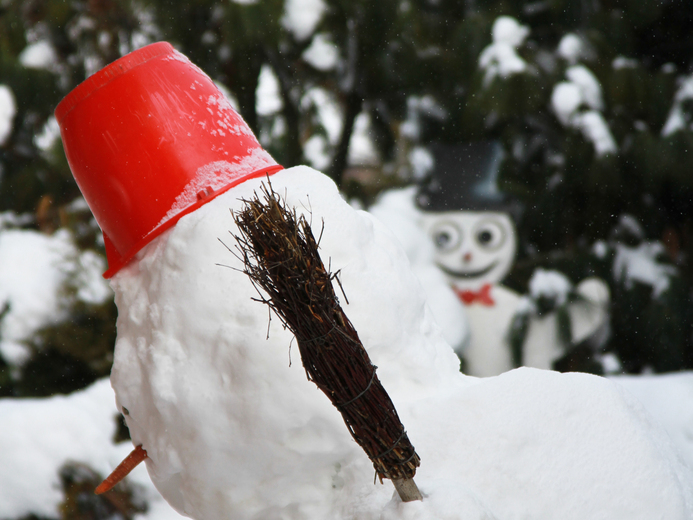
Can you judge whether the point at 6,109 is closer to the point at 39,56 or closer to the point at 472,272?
the point at 39,56

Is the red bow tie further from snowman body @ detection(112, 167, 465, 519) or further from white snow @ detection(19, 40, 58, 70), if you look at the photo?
white snow @ detection(19, 40, 58, 70)

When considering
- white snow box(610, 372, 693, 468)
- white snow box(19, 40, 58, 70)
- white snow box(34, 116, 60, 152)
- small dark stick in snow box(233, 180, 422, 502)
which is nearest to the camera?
small dark stick in snow box(233, 180, 422, 502)

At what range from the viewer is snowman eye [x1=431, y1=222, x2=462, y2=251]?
3.03 meters

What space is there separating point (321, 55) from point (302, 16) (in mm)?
392

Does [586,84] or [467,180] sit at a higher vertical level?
[586,84]

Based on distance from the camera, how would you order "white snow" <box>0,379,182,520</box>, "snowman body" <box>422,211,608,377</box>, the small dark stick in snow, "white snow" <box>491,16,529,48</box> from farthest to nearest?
1. "white snow" <box>491,16,529,48</box>
2. "snowman body" <box>422,211,608,377</box>
3. "white snow" <box>0,379,182,520</box>
4. the small dark stick in snow

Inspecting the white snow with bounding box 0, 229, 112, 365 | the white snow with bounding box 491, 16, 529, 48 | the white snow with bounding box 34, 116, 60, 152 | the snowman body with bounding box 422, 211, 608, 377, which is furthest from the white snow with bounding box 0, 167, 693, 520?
the white snow with bounding box 34, 116, 60, 152

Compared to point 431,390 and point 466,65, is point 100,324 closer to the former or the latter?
point 466,65

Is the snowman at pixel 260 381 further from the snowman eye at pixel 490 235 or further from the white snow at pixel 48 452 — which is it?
the snowman eye at pixel 490 235

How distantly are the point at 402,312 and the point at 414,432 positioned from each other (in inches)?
7.6

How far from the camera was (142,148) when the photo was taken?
1037 mm

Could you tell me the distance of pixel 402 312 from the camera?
1.07 meters

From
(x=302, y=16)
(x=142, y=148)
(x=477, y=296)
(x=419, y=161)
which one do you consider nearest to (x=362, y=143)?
(x=419, y=161)

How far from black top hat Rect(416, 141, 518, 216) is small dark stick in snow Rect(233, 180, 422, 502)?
2.28 m
